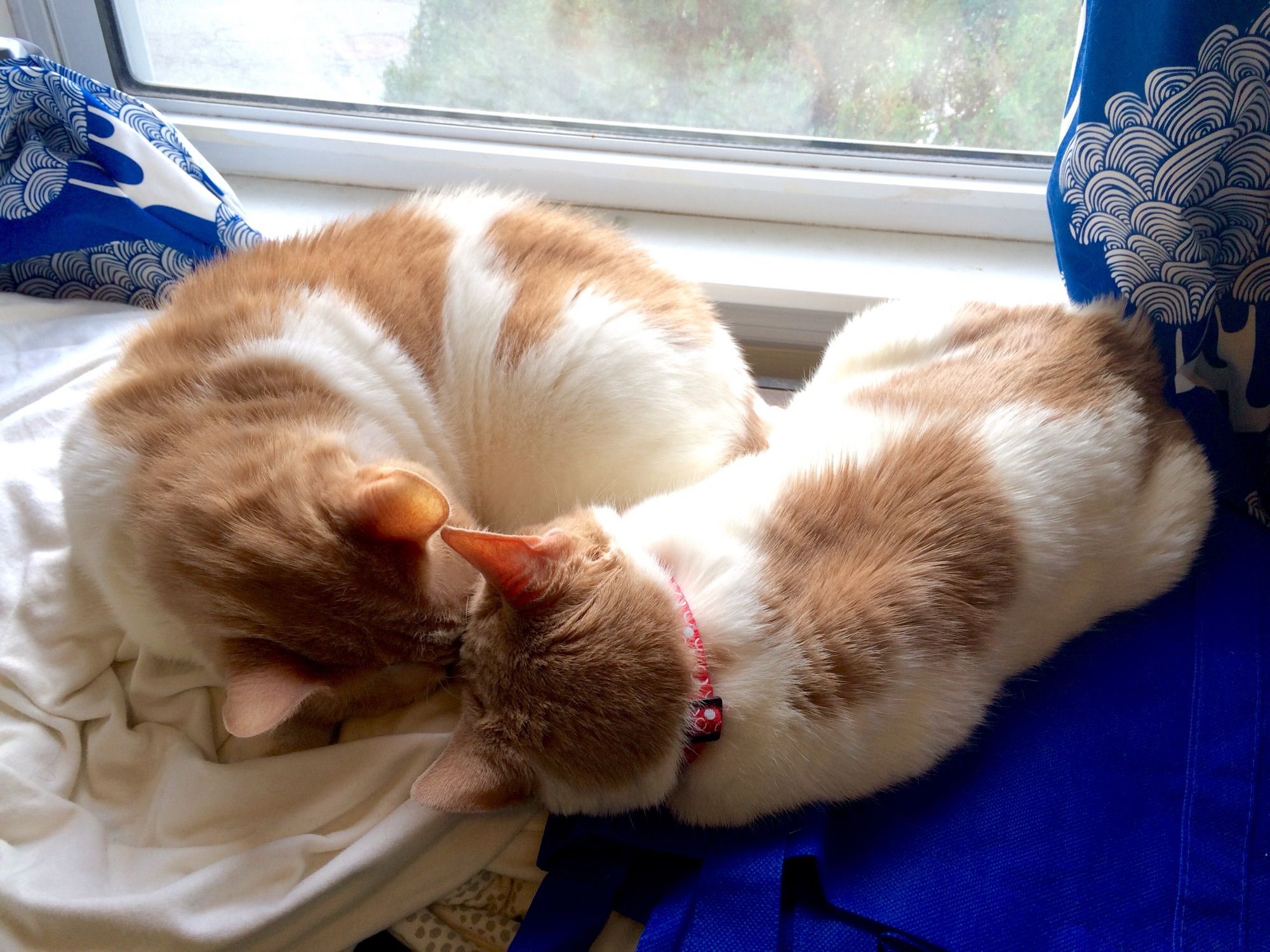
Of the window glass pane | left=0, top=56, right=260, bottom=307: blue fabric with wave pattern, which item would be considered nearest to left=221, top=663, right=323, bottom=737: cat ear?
left=0, top=56, right=260, bottom=307: blue fabric with wave pattern

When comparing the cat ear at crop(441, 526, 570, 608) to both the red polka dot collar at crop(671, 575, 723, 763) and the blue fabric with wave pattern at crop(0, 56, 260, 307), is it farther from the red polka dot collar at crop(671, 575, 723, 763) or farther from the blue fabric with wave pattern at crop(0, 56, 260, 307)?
the blue fabric with wave pattern at crop(0, 56, 260, 307)

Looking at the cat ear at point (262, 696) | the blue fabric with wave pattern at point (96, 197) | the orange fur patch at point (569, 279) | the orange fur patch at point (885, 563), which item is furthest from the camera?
the blue fabric with wave pattern at point (96, 197)

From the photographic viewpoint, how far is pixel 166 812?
93 centimetres

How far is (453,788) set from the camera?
2.72 feet

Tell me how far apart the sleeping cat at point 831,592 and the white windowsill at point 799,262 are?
46 cm

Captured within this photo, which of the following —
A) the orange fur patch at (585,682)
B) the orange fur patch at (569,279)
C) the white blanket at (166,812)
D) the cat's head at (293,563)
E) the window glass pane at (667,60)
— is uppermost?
the window glass pane at (667,60)

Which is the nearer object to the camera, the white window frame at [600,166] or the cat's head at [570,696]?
the cat's head at [570,696]

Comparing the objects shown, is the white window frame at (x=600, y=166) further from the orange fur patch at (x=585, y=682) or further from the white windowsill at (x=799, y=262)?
the orange fur patch at (x=585, y=682)

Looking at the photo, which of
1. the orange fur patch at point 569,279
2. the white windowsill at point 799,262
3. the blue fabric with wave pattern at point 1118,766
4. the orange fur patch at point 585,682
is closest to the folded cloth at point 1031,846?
the blue fabric with wave pattern at point 1118,766

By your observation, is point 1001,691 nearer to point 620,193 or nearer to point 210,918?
point 210,918

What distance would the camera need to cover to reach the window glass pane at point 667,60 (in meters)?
1.56

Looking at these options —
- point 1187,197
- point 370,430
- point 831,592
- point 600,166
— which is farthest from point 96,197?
point 1187,197

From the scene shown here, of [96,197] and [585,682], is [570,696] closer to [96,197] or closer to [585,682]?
[585,682]

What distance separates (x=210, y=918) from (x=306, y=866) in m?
0.09
